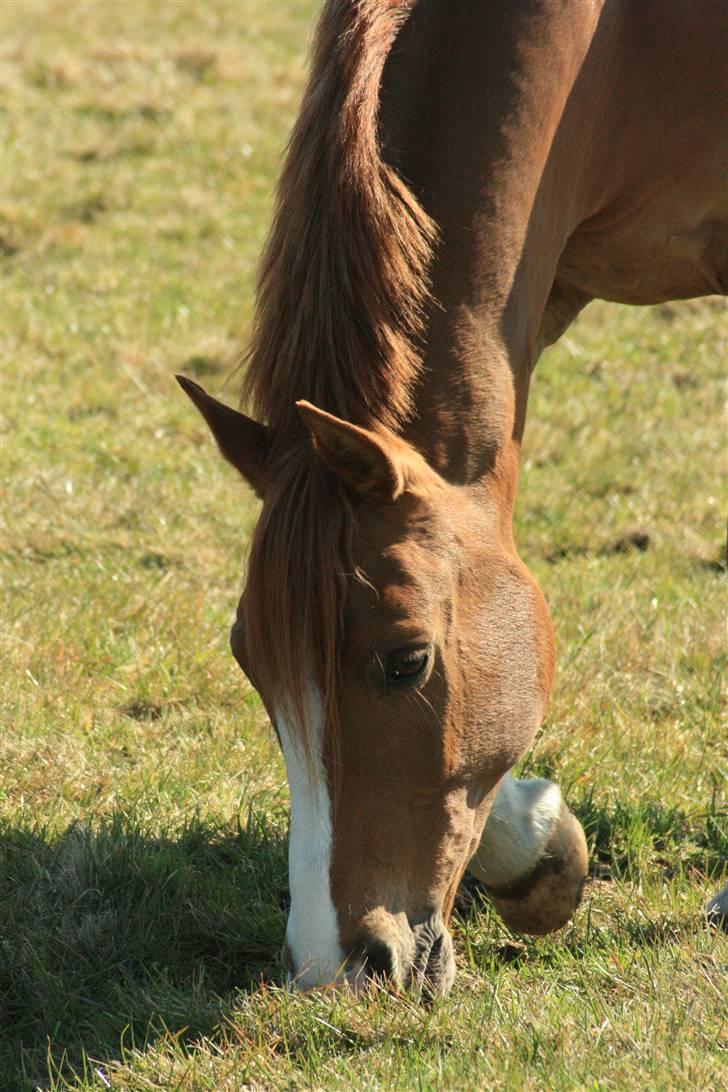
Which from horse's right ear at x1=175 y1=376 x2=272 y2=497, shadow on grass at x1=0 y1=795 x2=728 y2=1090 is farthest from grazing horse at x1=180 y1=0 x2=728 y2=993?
shadow on grass at x1=0 y1=795 x2=728 y2=1090

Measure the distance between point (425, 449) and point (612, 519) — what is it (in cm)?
293

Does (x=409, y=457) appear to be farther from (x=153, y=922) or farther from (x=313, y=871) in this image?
(x=153, y=922)

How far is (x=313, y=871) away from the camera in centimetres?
267

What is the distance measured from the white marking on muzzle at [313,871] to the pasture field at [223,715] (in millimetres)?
104

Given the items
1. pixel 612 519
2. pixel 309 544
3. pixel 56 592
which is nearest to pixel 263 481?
pixel 309 544

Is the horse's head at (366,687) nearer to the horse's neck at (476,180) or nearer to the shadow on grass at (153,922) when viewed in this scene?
the horse's neck at (476,180)

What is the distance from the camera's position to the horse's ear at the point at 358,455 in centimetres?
251

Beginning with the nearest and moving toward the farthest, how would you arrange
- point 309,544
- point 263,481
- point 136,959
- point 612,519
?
1. point 309,544
2. point 263,481
3. point 136,959
4. point 612,519

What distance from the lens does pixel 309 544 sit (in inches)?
104

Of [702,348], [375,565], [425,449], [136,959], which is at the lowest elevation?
[136,959]

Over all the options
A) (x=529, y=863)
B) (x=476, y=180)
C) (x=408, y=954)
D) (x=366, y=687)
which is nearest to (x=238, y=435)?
(x=366, y=687)

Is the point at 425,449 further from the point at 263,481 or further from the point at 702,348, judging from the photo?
the point at 702,348

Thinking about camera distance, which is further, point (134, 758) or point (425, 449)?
point (134, 758)

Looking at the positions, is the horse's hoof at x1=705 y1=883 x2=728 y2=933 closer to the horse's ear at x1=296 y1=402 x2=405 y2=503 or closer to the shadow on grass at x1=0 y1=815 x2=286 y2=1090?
the shadow on grass at x1=0 y1=815 x2=286 y2=1090
